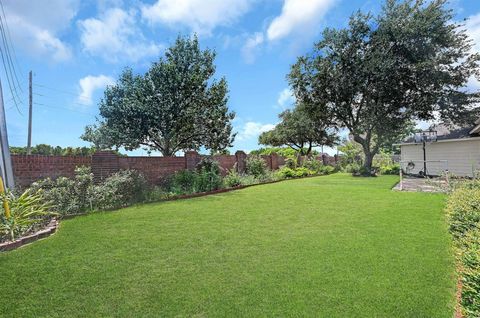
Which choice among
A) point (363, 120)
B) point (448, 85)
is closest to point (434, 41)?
point (448, 85)

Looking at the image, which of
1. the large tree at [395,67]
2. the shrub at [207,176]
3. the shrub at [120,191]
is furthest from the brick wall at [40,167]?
the large tree at [395,67]

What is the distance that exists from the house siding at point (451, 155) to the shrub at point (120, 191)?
14.8 meters

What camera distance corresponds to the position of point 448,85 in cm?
1777

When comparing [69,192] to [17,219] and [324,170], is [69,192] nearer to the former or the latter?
[17,219]

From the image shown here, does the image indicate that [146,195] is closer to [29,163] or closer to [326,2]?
[29,163]

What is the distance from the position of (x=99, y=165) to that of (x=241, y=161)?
336 inches

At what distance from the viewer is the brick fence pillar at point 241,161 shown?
15789 mm

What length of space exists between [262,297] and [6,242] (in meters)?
4.21

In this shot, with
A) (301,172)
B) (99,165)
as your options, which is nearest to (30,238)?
(99,165)

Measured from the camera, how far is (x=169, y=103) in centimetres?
1402

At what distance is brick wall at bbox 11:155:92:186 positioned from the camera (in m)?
7.28

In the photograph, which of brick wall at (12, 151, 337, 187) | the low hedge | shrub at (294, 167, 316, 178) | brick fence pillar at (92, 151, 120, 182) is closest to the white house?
shrub at (294, 167, 316, 178)

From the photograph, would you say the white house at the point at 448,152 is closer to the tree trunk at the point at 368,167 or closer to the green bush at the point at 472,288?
the tree trunk at the point at 368,167

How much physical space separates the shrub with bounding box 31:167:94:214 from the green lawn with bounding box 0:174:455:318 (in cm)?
84
